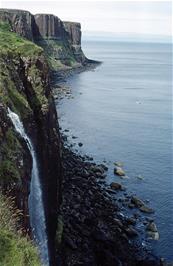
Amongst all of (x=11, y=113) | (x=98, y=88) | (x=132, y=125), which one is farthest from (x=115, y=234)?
(x=98, y=88)

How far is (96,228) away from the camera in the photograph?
53094 millimetres

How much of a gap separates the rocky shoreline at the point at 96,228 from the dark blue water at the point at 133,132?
3193 mm

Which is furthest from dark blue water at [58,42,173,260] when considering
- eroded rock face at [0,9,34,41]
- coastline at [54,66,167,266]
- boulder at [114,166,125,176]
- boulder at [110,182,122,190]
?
eroded rock face at [0,9,34,41]

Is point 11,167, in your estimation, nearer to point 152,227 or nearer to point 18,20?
point 152,227

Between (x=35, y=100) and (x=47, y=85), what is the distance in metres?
3.81

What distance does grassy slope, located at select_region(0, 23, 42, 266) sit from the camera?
1995 cm

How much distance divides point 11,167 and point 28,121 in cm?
1153

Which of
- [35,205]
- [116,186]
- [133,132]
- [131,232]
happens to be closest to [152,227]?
[131,232]

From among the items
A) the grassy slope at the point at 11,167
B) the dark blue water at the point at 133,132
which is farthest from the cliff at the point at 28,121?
the dark blue water at the point at 133,132

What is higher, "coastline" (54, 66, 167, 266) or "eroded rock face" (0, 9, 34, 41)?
"eroded rock face" (0, 9, 34, 41)

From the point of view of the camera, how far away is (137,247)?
52.1m

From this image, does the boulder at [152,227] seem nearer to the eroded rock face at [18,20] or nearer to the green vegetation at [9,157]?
the green vegetation at [9,157]

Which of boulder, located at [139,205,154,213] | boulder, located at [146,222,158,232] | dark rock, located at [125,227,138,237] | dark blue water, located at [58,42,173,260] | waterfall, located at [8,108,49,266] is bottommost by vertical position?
dark blue water, located at [58,42,173,260]

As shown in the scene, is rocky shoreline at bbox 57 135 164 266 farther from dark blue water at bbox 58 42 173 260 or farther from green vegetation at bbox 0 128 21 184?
green vegetation at bbox 0 128 21 184
